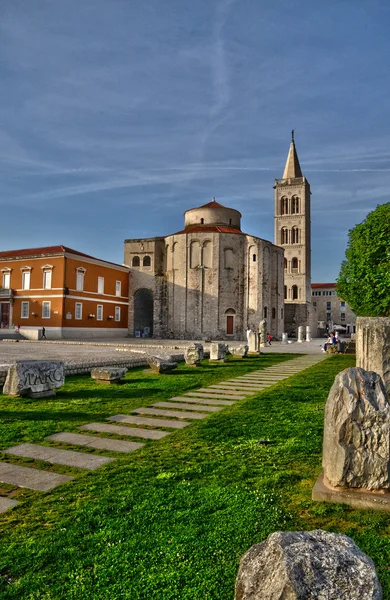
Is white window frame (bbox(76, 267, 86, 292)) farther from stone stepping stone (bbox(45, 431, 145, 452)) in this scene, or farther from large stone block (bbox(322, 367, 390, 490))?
large stone block (bbox(322, 367, 390, 490))

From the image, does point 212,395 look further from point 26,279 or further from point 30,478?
point 26,279

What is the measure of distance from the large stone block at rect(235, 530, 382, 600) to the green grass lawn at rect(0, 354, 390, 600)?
0.58 meters

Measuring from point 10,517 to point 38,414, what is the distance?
3.45 metres

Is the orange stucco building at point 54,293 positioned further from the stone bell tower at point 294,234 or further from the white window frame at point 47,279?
the stone bell tower at point 294,234

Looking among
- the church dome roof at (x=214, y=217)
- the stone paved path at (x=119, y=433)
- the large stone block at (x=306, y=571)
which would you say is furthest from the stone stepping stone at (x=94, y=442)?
the church dome roof at (x=214, y=217)

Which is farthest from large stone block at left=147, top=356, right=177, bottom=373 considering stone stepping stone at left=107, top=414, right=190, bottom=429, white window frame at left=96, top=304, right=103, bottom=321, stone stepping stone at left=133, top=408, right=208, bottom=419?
white window frame at left=96, top=304, right=103, bottom=321

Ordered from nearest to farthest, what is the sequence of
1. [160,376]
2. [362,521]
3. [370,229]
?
1. [362,521]
2. [160,376]
3. [370,229]

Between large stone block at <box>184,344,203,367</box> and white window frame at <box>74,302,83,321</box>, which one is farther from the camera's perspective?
white window frame at <box>74,302,83,321</box>

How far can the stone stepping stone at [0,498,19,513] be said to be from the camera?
10.5 ft

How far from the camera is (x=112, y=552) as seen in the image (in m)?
2.54

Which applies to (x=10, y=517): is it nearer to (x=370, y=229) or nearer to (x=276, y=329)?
(x=370, y=229)

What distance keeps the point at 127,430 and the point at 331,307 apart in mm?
84442

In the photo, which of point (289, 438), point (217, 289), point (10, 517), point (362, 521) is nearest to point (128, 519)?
point (10, 517)

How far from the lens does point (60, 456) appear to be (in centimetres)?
441
